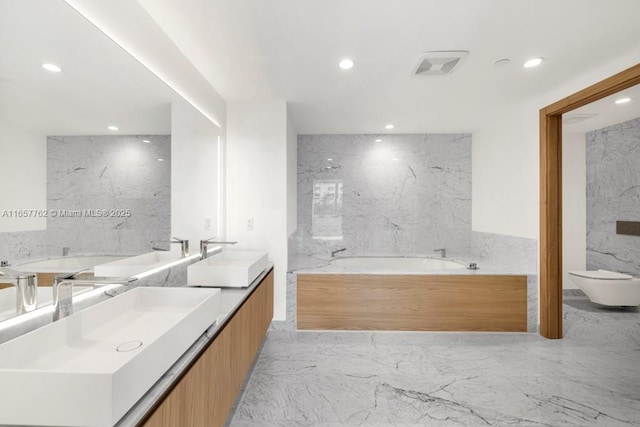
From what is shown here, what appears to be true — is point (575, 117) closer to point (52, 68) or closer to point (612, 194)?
point (612, 194)

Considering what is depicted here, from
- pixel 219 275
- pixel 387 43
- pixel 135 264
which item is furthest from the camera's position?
pixel 219 275

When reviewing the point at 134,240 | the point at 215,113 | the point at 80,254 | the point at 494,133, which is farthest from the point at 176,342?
the point at 494,133

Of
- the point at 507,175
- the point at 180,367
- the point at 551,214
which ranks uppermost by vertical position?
the point at 507,175

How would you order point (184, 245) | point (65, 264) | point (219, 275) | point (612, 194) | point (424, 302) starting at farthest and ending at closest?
point (612, 194), point (424, 302), point (184, 245), point (219, 275), point (65, 264)

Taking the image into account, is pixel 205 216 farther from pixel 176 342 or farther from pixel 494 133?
pixel 494 133

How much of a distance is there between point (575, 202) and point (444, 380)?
143 inches

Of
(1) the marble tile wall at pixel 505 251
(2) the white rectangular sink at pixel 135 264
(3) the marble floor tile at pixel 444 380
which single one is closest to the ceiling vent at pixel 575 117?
(1) the marble tile wall at pixel 505 251

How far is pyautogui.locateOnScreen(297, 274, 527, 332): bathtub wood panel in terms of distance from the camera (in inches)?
120

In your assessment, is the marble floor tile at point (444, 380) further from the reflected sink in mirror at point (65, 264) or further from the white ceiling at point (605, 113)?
the white ceiling at point (605, 113)

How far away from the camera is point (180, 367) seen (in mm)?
1063

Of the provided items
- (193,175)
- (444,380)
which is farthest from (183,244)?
(444,380)

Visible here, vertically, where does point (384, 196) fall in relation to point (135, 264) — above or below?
above

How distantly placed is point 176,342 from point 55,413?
38cm

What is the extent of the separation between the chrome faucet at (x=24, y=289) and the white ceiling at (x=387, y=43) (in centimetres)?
149
